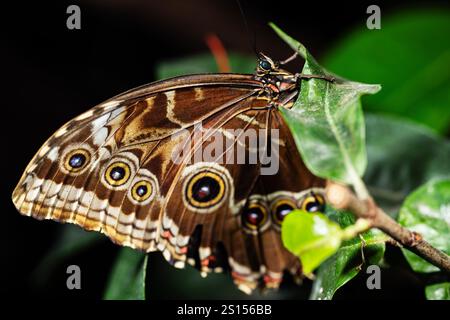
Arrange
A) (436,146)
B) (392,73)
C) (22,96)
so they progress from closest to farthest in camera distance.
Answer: (436,146), (392,73), (22,96)

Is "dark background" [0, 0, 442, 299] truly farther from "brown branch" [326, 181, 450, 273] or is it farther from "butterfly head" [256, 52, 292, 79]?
"brown branch" [326, 181, 450, 273]

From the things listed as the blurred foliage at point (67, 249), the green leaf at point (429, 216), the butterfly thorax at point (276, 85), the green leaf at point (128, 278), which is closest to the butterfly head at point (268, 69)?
the butterfly thorax at point (276, 85)

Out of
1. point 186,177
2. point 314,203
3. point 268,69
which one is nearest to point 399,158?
point 314,203

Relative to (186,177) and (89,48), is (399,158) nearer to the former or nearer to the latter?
(186,177)

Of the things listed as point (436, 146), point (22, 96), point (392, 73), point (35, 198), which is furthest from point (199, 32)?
point (35, 198)

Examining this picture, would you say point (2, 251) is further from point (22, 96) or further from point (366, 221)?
point (366, 221)

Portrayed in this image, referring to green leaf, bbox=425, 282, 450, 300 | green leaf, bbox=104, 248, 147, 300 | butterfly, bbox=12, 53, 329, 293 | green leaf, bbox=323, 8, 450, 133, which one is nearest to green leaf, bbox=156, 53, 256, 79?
green leaf, bbox=323, 8, 450, 133

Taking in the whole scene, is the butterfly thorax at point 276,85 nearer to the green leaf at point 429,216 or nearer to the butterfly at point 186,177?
the butterfly at point 186,177
